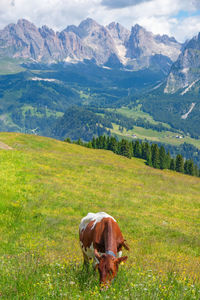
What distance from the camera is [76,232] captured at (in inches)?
709

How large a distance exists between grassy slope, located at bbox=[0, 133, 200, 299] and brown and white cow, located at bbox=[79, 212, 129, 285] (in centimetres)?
41

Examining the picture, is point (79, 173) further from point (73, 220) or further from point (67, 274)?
point (67, 274)

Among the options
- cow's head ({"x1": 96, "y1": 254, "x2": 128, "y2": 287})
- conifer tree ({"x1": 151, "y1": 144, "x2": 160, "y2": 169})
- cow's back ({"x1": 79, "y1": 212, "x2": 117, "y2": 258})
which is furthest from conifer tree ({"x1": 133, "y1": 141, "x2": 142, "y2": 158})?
cow's head ({"x1": 96, "y1": 254, "x2": 128, "y2": 287})

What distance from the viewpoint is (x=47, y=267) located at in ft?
29.2

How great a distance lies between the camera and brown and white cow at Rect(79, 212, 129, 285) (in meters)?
7.57

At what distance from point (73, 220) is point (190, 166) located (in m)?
114

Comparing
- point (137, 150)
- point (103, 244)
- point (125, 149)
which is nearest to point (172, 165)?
point (137, 150)

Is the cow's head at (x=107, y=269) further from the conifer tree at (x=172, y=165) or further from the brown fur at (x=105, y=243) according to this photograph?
the conifer tree at (x=172, y=165)

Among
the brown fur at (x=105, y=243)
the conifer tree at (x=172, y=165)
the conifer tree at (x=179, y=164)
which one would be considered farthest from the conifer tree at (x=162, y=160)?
the brown fur at (x=105, y=243)

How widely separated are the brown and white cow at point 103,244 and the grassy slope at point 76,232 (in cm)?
41

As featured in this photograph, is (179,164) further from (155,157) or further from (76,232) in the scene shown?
(76,232)

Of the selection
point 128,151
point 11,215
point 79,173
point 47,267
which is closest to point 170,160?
A: point 128,151

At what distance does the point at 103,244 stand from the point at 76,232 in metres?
9.44

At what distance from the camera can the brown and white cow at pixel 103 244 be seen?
757cm
